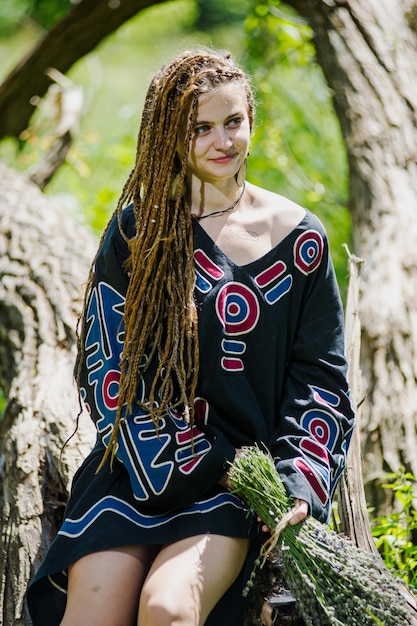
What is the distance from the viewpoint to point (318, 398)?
2.31 metres

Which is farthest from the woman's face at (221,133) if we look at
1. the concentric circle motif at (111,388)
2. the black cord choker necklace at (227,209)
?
the concentric circle motif at (111,388)

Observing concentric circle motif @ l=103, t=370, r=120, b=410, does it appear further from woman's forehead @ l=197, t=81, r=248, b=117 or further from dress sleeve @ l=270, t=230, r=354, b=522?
woman's forehead @ l=197, t=81, r=248, b=117

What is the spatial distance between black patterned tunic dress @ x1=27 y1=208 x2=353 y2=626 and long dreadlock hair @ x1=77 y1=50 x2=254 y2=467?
0.13 feet

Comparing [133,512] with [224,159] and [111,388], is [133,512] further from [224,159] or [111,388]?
[224,159]

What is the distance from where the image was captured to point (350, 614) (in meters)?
2.04

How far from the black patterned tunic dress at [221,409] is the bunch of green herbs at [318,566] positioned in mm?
63

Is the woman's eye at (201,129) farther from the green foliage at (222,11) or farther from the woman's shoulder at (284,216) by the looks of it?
the green foliage at (222,11)

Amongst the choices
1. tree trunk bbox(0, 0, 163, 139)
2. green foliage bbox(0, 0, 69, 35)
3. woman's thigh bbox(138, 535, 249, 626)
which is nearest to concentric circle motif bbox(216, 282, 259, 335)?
woman's thigh bbox(138, 535, 249, 626)

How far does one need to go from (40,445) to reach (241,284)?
1119 millimetres

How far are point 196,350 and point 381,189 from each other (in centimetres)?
217

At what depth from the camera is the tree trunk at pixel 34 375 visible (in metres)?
2.77

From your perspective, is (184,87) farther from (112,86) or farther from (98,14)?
(112,86)

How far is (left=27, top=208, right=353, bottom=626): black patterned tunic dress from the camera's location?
2176 millimetres

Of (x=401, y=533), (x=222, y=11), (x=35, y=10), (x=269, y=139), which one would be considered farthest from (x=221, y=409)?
(x=222, y=11)
